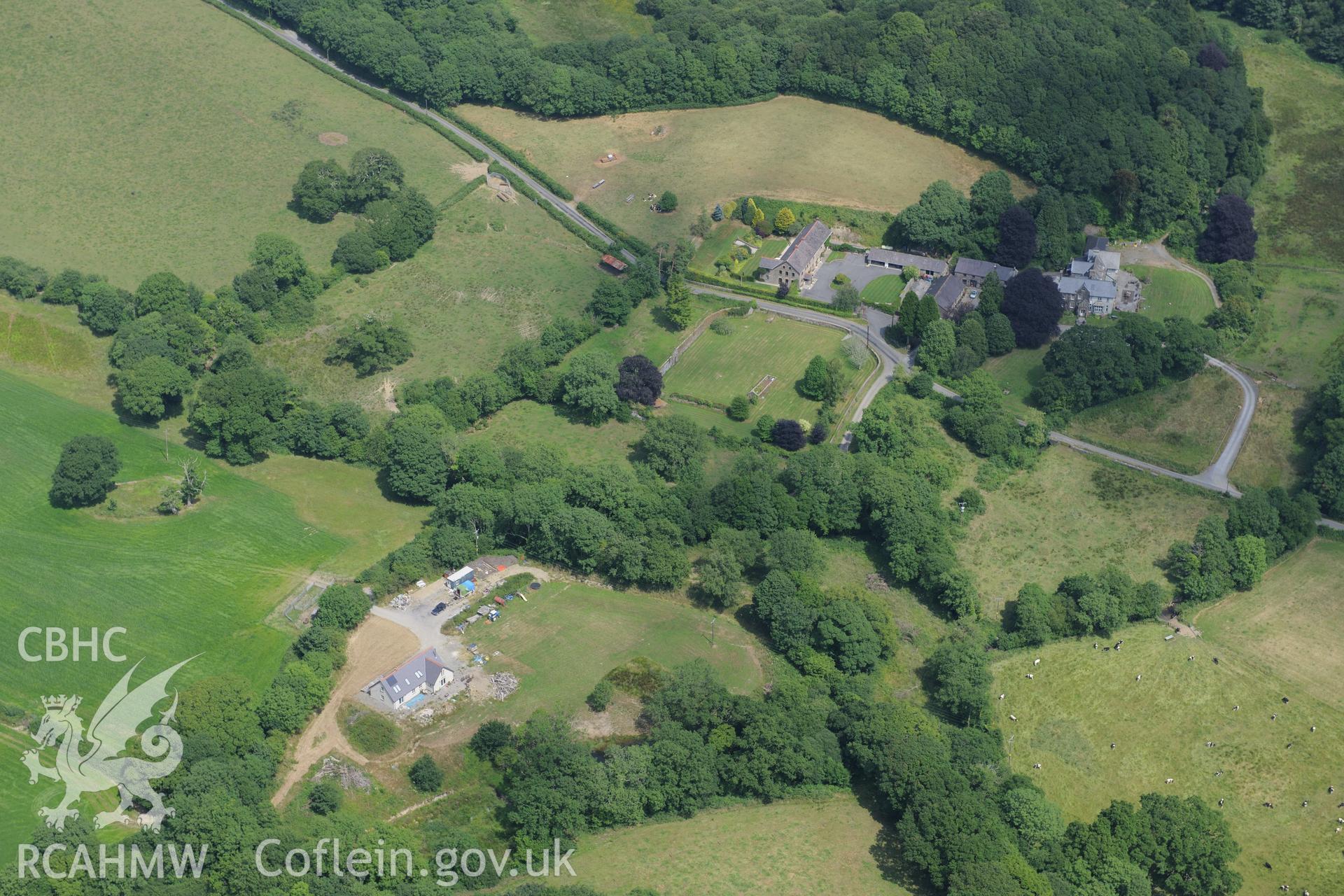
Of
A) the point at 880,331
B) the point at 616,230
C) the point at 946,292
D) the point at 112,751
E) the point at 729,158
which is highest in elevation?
the point at 729,158

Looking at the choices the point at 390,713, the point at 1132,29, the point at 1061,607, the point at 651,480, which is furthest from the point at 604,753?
the point at 1132,29

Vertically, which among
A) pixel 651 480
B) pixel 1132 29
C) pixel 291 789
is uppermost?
pixel 1132 29

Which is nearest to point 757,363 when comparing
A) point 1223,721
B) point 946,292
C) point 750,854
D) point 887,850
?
point 946,292

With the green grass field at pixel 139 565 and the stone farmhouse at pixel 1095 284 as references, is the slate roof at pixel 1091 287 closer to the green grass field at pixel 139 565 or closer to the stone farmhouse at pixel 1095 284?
the stone farmhouse at pixel 1095 284

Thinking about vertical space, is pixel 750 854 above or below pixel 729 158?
below

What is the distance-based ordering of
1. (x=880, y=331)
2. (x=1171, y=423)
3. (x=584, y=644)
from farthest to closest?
(x=880, y=331), (x=1171, y=423), (x=584, y=644)

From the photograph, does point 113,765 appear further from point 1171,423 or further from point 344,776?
point 1171,423

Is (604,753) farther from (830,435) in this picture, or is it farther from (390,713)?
(830,435)
